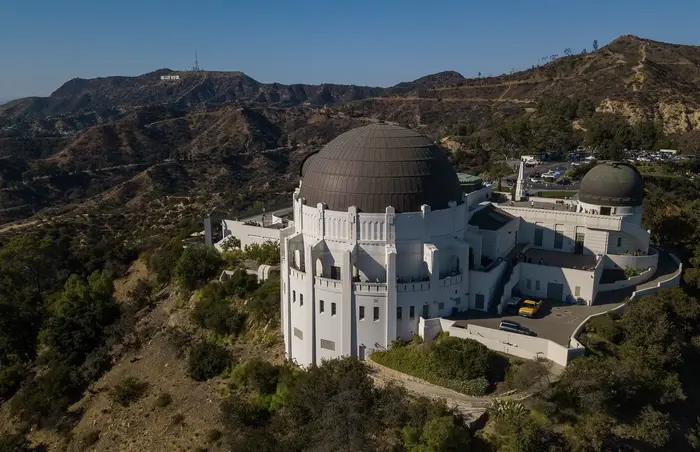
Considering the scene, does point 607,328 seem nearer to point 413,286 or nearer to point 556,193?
point 413,286

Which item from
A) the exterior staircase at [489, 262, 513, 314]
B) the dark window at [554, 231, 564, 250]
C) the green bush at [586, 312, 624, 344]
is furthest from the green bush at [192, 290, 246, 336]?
the dark window at [554, 231, 564, 250]

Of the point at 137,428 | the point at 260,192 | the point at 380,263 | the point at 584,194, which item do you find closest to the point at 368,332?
the point at 380,263

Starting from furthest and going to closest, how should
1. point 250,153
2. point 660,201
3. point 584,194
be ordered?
point 250,153
point 660,201
point 584,194

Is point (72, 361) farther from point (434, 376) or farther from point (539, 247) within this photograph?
point (539, 247)

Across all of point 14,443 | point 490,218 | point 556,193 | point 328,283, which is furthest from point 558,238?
point 14,443

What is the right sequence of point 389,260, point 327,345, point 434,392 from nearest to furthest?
point 434,392 < point 389,260 < point 327,345

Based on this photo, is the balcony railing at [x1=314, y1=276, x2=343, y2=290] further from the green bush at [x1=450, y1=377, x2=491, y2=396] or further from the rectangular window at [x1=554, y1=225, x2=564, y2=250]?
the rectangular window at [x1=554, y1=225, x2=564, y2=250]
